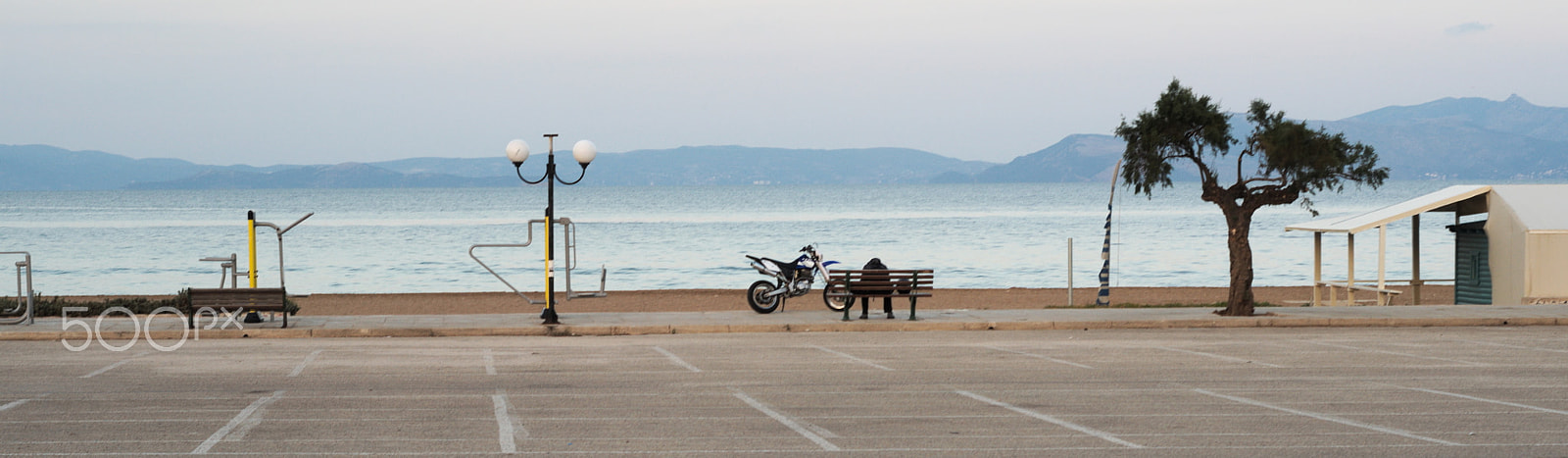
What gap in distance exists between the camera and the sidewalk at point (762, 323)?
16.4 m

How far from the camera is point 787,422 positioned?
9.14m

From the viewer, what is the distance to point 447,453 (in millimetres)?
7832

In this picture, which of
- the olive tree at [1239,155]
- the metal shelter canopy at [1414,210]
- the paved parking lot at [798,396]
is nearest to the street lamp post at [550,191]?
the paved parking lot at [798,396]

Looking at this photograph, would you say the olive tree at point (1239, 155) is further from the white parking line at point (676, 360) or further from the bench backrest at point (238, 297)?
the bench backrest at point (238, 297)

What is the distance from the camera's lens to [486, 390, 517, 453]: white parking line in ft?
26.5

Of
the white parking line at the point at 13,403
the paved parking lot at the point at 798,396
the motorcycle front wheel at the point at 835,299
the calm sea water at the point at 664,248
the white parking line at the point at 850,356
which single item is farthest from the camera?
the calm sea water at the point at 664,248

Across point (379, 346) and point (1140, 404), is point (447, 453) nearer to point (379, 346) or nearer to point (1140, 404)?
point (1140, 404)

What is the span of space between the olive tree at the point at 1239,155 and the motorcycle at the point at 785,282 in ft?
14.7

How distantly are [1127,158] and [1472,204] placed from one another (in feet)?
25.2

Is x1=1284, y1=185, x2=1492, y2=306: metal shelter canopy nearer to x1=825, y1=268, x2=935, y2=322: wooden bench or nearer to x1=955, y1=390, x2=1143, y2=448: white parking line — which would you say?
x1=825, y1=268, x2=935, y2=322: wooden bench

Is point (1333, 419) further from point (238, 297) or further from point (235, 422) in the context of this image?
point (238, 297)

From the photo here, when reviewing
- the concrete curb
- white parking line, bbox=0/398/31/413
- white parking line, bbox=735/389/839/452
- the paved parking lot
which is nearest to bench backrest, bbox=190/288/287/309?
the concrete curb

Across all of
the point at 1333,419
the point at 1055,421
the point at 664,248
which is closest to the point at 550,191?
the point at 1055,421

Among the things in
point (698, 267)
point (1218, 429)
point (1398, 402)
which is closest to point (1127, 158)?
point (1398, 402)
